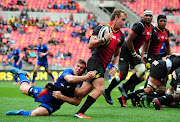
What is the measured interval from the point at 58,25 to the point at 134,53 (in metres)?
21.3

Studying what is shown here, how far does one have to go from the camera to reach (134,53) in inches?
336

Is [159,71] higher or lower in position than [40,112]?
higher

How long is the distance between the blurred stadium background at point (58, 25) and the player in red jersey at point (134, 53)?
12.9 meters

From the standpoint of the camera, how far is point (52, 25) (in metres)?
29.2

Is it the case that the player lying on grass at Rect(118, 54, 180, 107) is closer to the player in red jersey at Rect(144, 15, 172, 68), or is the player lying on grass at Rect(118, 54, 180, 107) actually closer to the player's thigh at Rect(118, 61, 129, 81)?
the player's thigh at Rect(118, 61, 129, 81)

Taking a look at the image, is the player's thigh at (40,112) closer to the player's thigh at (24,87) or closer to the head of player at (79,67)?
the player's thigh at (24,87)

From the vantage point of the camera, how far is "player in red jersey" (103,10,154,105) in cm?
854

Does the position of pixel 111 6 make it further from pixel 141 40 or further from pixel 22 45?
pixel 141 40

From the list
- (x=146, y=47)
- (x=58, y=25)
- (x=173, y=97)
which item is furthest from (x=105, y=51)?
(x=58, y=25)

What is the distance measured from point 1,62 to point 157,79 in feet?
53.5

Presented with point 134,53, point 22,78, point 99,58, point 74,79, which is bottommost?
point 22,78

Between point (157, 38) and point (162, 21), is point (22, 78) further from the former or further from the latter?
point (162, 21)

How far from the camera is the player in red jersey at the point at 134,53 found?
854 centimetres

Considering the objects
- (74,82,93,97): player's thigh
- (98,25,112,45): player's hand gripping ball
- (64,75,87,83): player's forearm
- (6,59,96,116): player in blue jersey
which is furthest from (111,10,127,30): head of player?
(64,75,87,83): player's forearm
